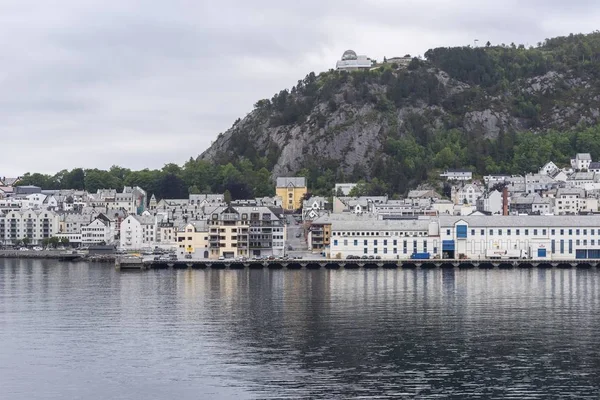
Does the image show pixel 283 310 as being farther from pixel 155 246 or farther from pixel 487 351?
pixel 155 246

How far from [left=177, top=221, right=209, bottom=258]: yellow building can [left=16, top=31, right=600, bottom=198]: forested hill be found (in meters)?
44.2

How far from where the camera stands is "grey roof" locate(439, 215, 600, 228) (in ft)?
302

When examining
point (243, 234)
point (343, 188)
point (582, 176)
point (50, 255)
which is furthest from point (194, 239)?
point (582, 176)

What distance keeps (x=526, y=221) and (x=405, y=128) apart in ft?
248

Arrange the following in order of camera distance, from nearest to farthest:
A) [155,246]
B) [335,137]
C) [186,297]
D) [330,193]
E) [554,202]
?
[186,297] < [155,246] < [554,202] < [330,193] < [335,137]

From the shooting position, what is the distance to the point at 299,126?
17025 cm

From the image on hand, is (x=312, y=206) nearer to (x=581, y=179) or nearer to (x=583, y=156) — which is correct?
(x=581, y=179)

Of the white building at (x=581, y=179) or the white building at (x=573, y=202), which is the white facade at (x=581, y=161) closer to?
the white building at (x=581, y=179)

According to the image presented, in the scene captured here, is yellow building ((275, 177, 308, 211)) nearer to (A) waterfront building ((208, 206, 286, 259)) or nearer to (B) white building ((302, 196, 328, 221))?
(B) white building ((302, 196, 328, 221))

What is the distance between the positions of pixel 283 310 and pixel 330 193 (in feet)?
305

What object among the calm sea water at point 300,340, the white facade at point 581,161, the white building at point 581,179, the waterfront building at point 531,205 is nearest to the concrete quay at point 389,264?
the calm sea water at point 300,340

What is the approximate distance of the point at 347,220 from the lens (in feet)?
319

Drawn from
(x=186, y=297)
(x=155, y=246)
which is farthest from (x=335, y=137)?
(x=186, y=297)

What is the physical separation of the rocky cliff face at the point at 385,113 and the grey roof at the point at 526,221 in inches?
2548
